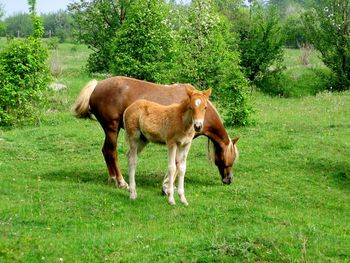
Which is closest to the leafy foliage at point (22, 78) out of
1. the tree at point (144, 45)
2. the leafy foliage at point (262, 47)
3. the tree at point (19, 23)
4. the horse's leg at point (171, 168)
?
the tree at point (144, 45)

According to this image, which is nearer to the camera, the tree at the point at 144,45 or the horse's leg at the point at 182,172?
the horse's leg at the point at 182,172

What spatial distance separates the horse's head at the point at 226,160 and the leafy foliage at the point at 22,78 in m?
9.15

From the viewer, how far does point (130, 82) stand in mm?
13141

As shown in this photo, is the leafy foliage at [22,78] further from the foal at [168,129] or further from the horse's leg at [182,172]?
the horse's leg at [182,172]

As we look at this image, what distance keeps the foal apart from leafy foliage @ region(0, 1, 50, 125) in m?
9.34

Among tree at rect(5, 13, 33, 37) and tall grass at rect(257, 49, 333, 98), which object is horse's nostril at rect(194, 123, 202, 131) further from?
tree at rect(5, 13, 33, 37)

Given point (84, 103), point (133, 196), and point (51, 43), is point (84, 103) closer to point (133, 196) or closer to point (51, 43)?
point (133, 196)

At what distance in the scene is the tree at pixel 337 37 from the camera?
31.2 meters

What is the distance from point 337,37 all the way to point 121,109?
21.6 metres

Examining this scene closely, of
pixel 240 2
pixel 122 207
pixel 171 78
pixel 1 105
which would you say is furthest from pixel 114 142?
pixel 240 2

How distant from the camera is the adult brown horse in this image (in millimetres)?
12820

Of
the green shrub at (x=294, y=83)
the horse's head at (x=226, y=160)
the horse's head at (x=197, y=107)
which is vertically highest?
the horse's head at (x=197, y=107)

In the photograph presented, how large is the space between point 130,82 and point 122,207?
138 inches

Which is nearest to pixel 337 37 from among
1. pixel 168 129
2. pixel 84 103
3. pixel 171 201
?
pixel 84 103
